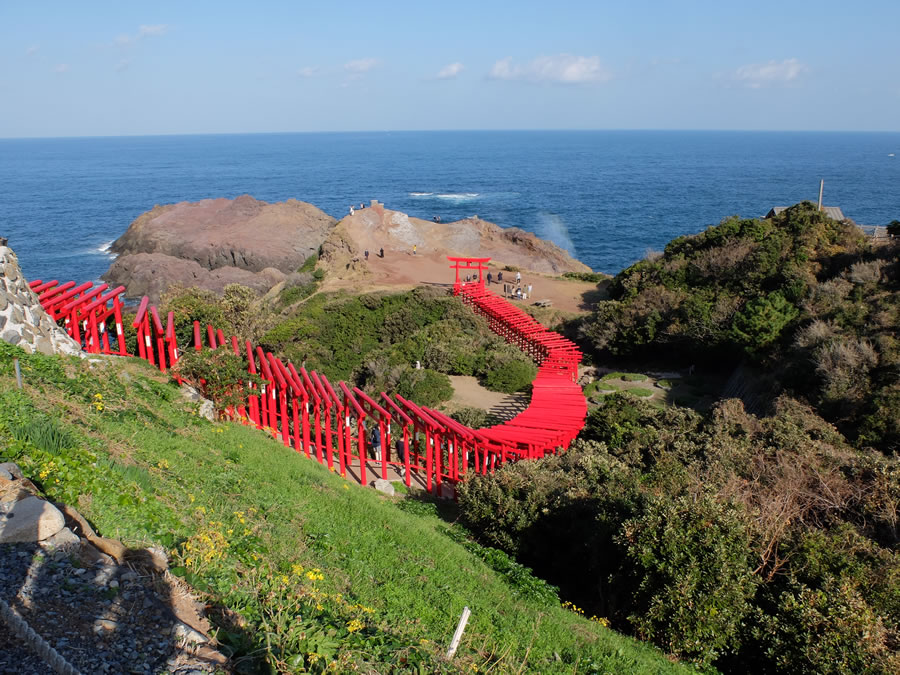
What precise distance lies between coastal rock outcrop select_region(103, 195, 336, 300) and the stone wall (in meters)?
34.4

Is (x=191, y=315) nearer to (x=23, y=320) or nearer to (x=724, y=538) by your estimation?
(x=23, y=320)

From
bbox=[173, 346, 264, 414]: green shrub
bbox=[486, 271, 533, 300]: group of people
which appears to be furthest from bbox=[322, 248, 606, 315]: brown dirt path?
bbox=[173, 346, 264, 414]: green shrub

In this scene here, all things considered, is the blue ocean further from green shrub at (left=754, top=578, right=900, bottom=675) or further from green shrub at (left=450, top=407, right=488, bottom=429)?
green shrub at (left=754, top=578, right=900, bottom=675)

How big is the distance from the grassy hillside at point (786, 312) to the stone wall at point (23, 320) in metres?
18.3

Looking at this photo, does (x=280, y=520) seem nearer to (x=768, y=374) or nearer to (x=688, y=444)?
Answer: (x=688, y=444)

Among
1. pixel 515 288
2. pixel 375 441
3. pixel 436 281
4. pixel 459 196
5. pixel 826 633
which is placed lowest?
pixel 375 441

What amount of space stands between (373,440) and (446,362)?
7962 millimetres

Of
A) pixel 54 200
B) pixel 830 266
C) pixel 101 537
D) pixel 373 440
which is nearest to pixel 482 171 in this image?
pixel 54 200

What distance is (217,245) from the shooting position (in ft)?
185

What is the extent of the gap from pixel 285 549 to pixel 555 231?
72141 millimetres

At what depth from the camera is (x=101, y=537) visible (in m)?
6.67

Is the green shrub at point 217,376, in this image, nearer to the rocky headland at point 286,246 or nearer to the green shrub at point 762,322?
the green shrub at point 762,322

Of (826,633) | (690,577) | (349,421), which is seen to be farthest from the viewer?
(349,421)

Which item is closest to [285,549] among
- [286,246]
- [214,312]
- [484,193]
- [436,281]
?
[214,312]
